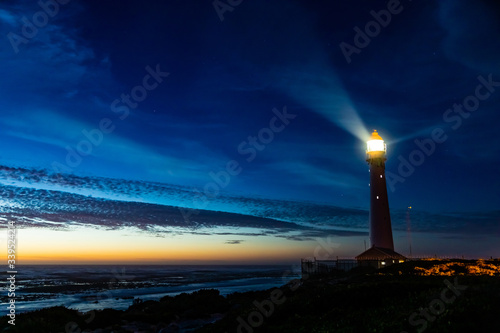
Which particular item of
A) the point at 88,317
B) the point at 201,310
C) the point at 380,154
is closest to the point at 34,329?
the point at 88,317

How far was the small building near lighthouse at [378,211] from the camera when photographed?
1877 inches

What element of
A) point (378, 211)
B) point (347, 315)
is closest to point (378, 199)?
point (378, 211)

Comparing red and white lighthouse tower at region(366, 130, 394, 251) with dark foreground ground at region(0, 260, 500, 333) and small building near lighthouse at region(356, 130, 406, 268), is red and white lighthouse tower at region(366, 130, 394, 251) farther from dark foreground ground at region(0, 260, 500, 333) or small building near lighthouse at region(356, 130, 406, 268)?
dark foreground ground at region(0, 260, 500, 333)

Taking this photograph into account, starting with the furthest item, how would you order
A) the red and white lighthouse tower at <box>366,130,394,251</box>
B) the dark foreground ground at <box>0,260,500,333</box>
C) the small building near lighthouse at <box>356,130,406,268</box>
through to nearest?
the red and white lighthouse tower at <box>366,130,394,251</box>, the small building near lighthouse at <box>356,130,406,268</box>, the dark foreground ground at <box>0,260,500,333</box>

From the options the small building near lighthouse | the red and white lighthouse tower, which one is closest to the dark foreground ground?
the small building near lighthouse

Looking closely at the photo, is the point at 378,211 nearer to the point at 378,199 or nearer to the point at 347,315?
the point at 378,199

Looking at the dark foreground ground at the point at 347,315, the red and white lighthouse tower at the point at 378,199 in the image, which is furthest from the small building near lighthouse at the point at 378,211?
the dark foreground ground at the point at 347,315

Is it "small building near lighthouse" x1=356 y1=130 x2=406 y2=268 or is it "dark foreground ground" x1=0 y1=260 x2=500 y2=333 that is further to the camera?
"small building near lighthouse" x1=356 y1=130 x2=406 y2=268

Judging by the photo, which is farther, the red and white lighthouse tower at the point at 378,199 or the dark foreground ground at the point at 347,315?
the red and white lighthouse tower at the point at 378,199

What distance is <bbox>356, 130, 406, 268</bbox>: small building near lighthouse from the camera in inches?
1877

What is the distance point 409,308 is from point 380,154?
1532 inches

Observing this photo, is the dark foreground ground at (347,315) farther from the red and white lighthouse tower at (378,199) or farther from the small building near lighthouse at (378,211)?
the red and white lighthouse tower at (378,199)

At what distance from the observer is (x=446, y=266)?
3778 cm

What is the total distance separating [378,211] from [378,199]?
1636 millimetres
